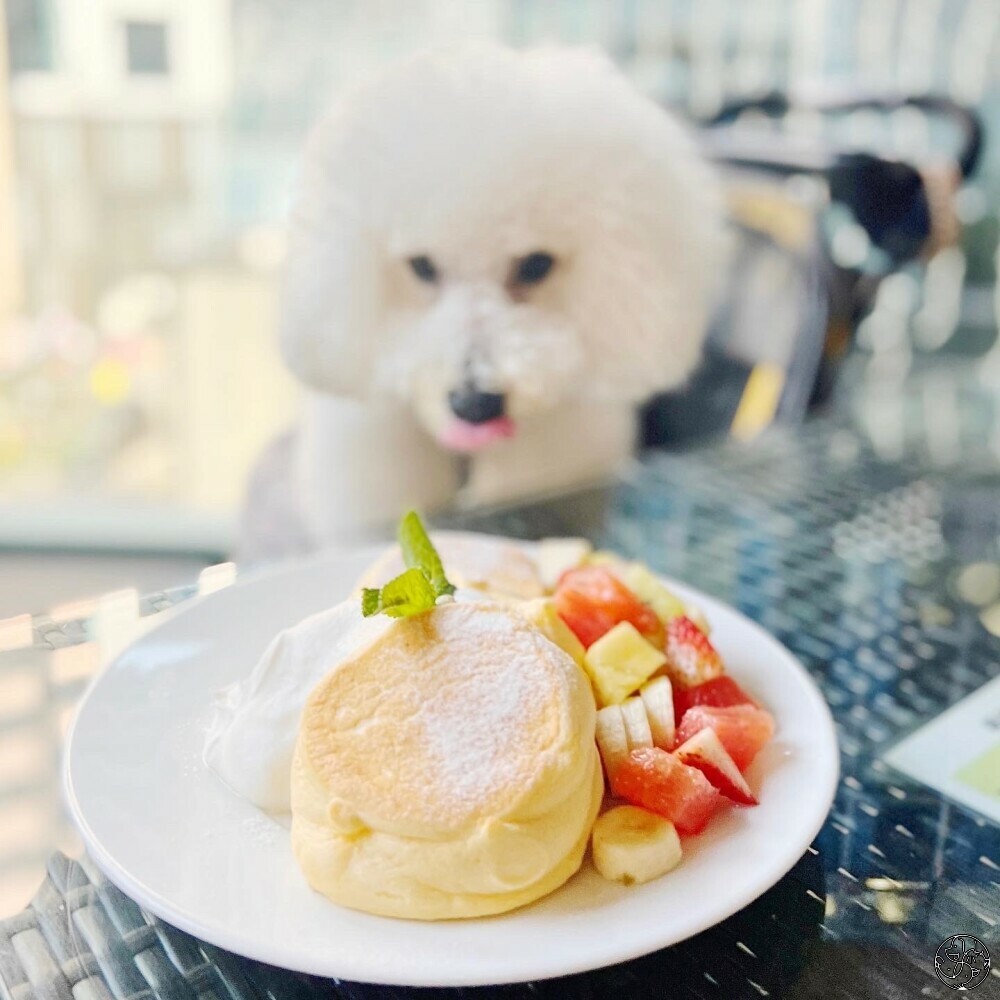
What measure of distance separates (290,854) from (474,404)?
1.76ft

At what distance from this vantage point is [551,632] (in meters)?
0.61

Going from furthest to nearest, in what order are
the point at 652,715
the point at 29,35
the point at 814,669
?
1. the point at 29,35
2. the point at 814,669
3. the point at 652,715

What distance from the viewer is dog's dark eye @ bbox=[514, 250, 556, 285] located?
1021 millimetres

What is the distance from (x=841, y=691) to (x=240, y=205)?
1.64 m

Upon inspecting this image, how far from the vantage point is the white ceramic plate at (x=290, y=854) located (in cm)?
46

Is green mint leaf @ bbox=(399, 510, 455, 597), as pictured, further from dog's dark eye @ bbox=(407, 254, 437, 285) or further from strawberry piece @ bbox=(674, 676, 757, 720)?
dog's dark eye @ bbox=(407, 254, 437, 285)

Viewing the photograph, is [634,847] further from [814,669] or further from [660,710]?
[814,669]

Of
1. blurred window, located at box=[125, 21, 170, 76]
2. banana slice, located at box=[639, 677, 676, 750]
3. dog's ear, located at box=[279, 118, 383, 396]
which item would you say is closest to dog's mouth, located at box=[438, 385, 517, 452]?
dog's ear, located at box=[279, 118, 383, 396]

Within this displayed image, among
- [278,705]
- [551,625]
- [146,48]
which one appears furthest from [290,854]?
[146,48]

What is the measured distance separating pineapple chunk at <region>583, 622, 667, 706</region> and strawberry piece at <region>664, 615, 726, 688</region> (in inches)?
0.6

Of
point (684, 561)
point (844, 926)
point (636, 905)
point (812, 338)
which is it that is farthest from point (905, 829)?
point (812, 338)

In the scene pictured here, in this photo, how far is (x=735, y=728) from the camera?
0.60m

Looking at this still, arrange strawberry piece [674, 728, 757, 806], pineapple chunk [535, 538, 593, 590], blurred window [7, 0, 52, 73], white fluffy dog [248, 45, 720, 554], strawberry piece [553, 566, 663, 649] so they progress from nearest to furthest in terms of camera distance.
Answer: strawberry piece [674, 728, 757, 806]
strawberry piece [553, 566, 663, 649]
pineapple chunk [535, 538, 593, 590]
white fluffy dog [248, 45, 720, 554]
blurred window [7, 0, 52, 73]

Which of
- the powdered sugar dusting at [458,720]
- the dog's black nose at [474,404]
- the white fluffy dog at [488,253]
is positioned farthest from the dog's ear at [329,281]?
the powdered sugar dusting at [458,720]
